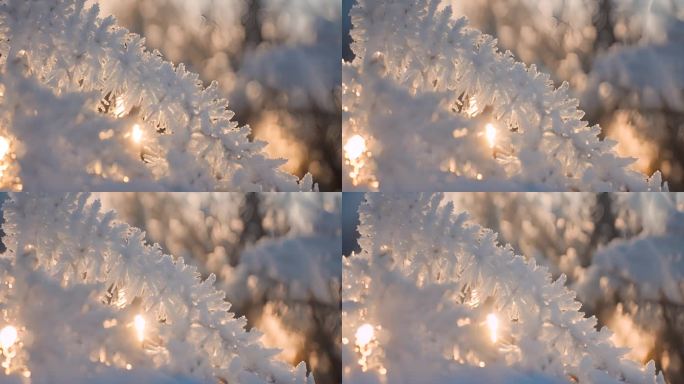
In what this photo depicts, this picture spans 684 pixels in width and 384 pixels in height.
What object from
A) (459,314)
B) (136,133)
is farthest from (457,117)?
(136,133)

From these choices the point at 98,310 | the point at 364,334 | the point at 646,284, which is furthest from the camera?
the point at 646,284

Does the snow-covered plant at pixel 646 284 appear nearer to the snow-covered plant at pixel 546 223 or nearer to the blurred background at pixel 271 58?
the snow-covered plant at pixel 546 223

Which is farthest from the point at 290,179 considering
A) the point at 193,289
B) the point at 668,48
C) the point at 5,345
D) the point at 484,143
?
the point at 668,48

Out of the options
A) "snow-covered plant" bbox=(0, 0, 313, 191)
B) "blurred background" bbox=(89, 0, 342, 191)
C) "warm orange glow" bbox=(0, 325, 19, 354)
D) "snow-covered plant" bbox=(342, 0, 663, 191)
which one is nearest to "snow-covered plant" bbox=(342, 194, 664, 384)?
"snow-covered plant" bbox=(342, 0, 663, 191)

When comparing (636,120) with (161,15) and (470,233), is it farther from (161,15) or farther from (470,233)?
(161,15)

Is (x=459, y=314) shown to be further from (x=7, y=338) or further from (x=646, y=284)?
(x=7, y=338)

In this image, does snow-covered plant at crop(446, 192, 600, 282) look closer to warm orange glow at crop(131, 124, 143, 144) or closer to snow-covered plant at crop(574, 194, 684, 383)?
snow-covered plant at crop(574, 194, 684, 383)
